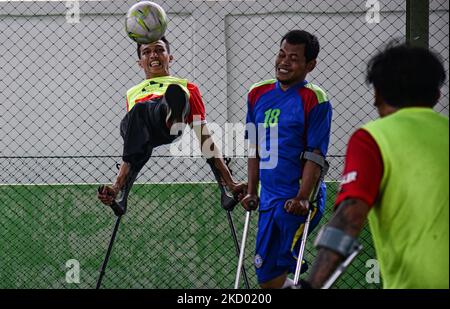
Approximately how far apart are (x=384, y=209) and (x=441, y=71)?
1.61 feet

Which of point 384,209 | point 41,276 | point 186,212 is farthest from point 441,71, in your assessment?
point 41,276

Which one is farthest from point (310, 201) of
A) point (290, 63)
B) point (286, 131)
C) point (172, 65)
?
point (172, 65)

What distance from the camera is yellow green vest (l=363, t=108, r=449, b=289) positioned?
2564mm

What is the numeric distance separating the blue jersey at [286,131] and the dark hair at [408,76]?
2.32 m

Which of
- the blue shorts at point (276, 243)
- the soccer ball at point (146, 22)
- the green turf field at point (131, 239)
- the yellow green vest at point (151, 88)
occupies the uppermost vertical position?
the soccer ball at point (146, 22)

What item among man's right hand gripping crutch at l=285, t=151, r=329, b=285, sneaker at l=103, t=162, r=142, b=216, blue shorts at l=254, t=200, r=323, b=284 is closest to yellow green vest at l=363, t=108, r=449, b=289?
man's right hand gripping crutch at l=285, t=151, r=329, b=285

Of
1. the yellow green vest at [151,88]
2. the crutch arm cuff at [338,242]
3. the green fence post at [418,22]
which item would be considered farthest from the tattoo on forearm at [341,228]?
the yellow green vest at [151,88]

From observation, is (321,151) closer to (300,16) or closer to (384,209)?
(384,209)

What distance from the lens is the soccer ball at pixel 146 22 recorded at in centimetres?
616

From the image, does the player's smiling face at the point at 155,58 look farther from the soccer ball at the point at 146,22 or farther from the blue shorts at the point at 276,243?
the blue shorts at the point at 276,243

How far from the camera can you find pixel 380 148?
2.56 m

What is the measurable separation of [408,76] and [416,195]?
1.21 ft

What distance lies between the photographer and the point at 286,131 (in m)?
5.07
